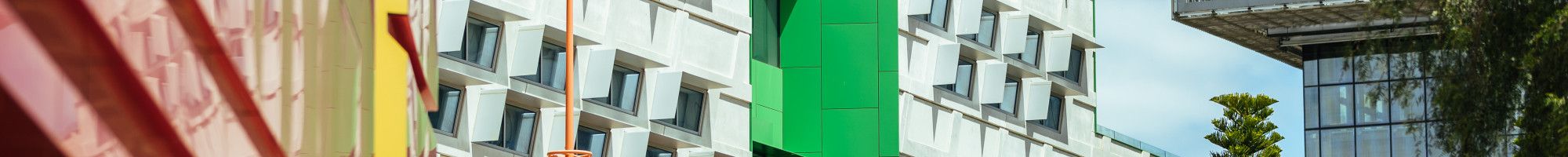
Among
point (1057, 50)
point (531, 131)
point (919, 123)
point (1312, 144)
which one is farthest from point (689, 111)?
point (1312, 144)

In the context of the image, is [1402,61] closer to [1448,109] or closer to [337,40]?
[1448,109]

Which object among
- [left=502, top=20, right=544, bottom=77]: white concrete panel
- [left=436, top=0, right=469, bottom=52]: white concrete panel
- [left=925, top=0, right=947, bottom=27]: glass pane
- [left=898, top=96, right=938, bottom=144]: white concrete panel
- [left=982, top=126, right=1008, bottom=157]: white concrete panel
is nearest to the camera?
[left=436, top=0, right=469, bottom=52]: white concrete panel

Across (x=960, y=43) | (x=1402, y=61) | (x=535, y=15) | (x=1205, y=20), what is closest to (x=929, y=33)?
(x=960, y=43)

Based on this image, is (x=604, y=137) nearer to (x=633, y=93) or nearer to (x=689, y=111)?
(x=633, y=93)

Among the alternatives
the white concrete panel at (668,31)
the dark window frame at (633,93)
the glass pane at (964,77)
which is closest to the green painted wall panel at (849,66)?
the glass pane at (964,77)

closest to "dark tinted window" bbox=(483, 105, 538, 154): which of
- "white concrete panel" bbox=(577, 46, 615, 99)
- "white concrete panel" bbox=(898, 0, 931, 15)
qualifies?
"white concrete panel" bbox=(577, 46, 615, 99)

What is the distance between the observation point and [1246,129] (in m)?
63.6

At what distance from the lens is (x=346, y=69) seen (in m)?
4.30

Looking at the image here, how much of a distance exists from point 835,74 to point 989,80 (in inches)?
161

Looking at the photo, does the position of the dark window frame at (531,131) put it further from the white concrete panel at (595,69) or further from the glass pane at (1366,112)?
the glass pane at (1366,112)

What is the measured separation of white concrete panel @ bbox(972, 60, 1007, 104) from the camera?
45250 mm

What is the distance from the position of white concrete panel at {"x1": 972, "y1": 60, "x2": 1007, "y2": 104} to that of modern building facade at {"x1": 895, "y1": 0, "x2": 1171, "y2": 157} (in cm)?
2

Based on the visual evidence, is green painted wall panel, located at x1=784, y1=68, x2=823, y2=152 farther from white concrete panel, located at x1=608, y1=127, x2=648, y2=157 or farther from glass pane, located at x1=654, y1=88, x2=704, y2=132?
white concrete panel, located at x1=608, y1=127, x2=648, y2=157

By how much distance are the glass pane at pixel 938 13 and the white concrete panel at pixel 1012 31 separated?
1.74 meters
